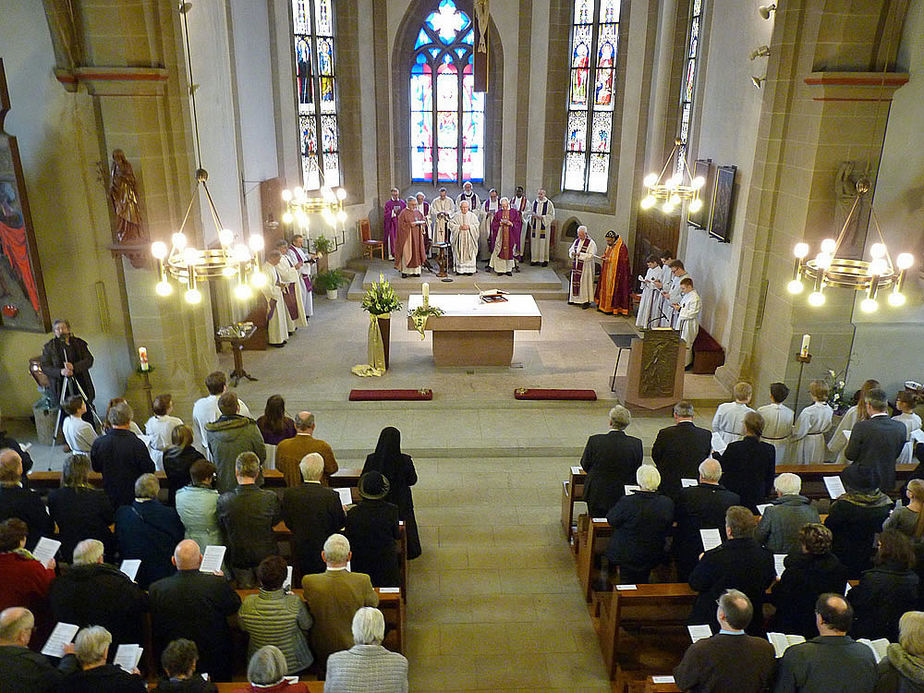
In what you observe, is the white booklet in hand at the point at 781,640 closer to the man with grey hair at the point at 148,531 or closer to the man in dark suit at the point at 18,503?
the man with grey hair at the point at 148,531

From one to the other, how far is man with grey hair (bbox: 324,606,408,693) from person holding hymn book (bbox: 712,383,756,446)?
4.68m

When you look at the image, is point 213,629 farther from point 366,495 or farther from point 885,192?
point 885,192

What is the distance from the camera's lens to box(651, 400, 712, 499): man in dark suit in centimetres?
681

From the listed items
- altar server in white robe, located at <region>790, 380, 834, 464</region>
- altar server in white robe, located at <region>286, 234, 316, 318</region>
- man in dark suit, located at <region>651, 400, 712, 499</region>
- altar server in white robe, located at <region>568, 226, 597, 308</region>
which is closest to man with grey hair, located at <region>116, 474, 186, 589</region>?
man in dark suit, located at <region>651, 400, 712, 499</region>

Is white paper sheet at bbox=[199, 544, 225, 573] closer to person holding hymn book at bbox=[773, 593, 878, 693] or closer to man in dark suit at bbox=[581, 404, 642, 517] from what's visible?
man in dark suit at bbox=[581, 404, 642, 517]

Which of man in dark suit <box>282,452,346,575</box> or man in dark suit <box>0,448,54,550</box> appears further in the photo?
man in dark suit <box>282,452,346,575</box>

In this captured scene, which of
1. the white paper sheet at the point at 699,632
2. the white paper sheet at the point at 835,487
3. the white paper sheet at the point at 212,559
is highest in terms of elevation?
the white paper sheet at the point at 212,559

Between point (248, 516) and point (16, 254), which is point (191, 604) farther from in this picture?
point (16, 254)

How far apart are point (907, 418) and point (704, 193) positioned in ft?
19.4

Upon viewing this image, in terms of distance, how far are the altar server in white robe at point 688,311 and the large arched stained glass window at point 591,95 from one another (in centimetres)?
687

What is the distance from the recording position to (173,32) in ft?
30.5

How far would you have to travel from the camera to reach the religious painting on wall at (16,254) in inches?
342

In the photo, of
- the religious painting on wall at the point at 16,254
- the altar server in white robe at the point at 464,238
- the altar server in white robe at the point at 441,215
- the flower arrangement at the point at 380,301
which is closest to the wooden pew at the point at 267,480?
the religious painting on wall at the point at 16,254

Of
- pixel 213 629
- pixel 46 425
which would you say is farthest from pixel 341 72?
pixel 213 629
